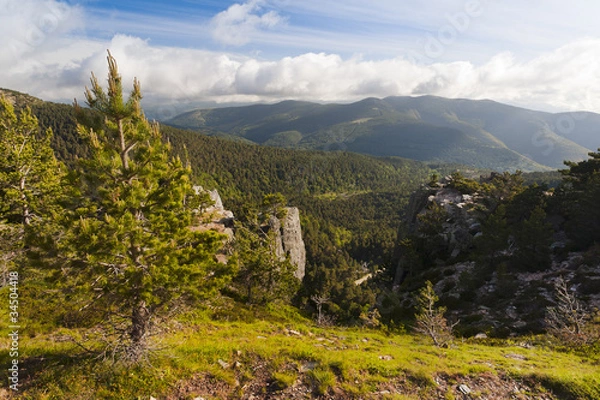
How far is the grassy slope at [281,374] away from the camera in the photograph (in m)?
11.2

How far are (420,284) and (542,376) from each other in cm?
3497

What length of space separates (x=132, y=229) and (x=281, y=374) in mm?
8748

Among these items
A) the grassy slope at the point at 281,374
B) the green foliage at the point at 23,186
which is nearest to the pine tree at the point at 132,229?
the grassy slope at the point at 281,374

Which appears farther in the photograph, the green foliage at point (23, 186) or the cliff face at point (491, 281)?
the cliff face at point (491, 281)

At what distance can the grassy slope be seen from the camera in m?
11.2

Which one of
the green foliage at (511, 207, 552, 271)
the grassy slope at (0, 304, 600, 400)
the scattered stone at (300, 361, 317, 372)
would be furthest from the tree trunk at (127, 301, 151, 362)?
the green foliage at (511, 207, 552, 271)

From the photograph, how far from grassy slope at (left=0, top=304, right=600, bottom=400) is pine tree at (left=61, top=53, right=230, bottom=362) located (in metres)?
1.39

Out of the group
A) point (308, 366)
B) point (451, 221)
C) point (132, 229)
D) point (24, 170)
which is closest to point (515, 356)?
point (308, 366)

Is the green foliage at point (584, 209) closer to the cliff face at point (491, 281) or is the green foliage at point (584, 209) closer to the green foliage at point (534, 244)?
the cliff face at point (491, 281)

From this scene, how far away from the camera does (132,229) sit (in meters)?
10.9

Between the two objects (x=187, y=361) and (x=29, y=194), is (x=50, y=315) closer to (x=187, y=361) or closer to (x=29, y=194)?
(x=29, y=194)

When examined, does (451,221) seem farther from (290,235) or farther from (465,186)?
(290,235)

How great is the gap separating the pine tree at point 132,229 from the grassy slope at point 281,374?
1390 millimetres

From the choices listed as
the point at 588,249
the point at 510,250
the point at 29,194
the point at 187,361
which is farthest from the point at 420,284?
the point at 29,194
